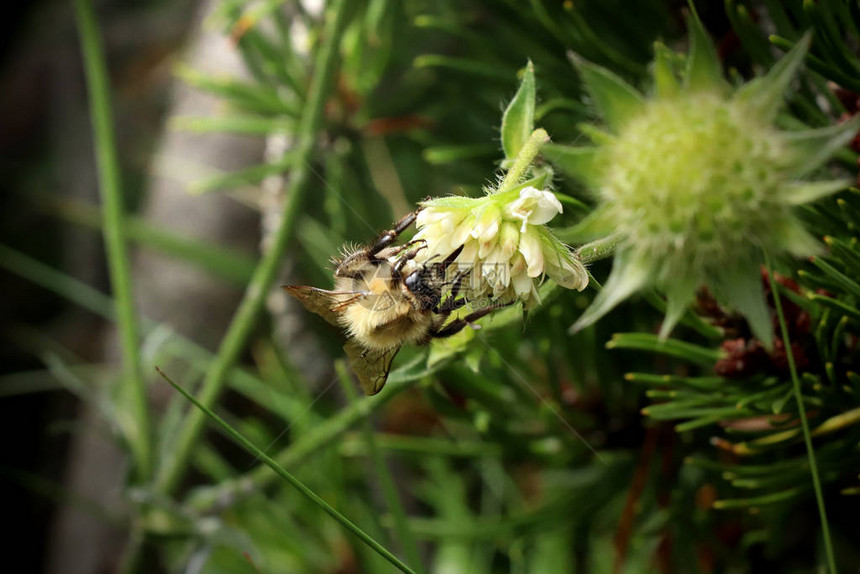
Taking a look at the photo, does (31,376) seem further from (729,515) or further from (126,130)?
(729,515)

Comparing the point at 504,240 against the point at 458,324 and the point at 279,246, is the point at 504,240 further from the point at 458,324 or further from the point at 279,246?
the point at 279,246

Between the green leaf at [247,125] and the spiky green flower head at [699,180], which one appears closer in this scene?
the spiky green flower head at [699,180]

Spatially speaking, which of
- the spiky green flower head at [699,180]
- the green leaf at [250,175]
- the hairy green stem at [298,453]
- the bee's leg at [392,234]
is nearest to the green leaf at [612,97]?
the spiky green flower head at [699,180]

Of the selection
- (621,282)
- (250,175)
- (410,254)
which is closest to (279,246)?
(250,175)

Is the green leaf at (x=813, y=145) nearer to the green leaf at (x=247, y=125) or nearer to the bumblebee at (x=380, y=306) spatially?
the bumblebee at (x=380, y=306)

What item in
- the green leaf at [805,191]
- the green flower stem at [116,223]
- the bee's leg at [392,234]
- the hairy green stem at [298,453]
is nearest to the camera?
the green leaf at [805,191]

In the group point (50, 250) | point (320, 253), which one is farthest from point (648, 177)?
point (50, 250)
